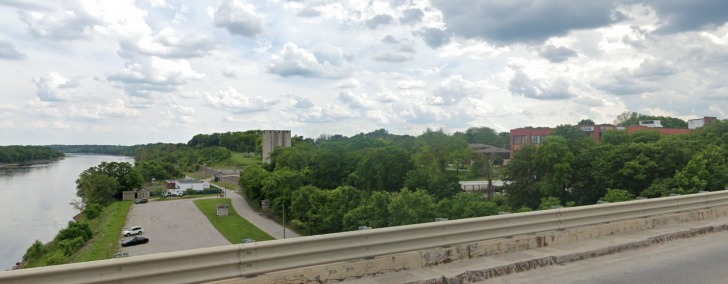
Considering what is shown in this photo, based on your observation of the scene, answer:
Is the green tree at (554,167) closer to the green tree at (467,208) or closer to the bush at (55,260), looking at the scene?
the green tree at (467,208)

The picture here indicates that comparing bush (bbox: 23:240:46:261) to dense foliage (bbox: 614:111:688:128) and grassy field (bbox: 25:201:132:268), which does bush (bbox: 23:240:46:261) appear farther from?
dense foliage (bbox: 614:111:688:128)

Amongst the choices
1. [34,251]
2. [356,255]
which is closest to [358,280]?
[356,255]

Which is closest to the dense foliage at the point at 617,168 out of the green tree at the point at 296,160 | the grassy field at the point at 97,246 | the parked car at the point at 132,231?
the parked car at the point at 132,231

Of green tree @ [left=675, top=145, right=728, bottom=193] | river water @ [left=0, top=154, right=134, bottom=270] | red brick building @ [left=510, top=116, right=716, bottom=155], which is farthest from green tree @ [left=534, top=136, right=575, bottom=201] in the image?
river water @ [left=0, top=154, right=134, bottom=270]

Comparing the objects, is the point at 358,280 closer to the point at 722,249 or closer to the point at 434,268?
the point at 434,268

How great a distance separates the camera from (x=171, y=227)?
181 ft

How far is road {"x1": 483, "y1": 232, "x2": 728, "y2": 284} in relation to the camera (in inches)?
278

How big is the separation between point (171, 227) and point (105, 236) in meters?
7.80

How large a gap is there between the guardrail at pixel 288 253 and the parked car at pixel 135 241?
41888 millimetres

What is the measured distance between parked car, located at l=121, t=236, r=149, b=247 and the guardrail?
4189 cm

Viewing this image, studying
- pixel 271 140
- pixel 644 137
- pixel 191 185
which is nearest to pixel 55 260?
pixel 644 137

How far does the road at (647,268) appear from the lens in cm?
705

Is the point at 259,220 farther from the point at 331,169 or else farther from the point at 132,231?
the point at 331,169

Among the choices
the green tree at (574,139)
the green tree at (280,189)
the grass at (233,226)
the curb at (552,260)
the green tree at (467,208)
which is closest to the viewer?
the curb at (552,260)
